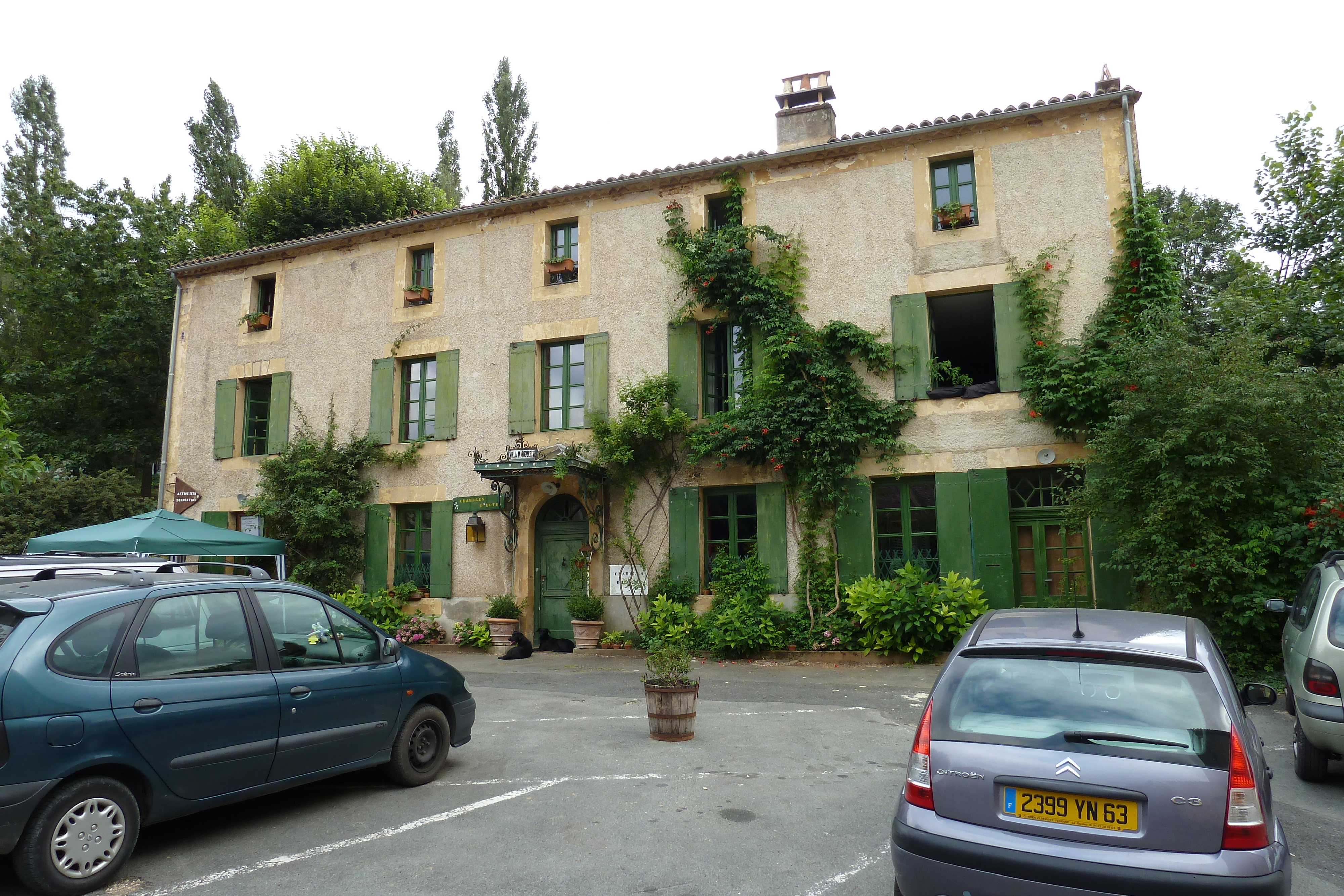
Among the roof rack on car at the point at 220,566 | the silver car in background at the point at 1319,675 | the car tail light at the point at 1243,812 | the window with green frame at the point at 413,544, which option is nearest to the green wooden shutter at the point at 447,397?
the window with green frame at the point at 413,544

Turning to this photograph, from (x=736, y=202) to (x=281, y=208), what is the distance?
55.9ft

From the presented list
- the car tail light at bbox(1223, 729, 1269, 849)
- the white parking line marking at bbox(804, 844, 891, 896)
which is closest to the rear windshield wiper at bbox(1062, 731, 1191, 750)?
the car tail light at bbox(1223, 729, 1269, 849)

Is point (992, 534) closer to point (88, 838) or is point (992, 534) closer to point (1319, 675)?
point (1319, 675)

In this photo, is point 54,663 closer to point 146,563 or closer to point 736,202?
point 146,563

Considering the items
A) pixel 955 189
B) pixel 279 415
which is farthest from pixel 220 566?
pixel 955 189

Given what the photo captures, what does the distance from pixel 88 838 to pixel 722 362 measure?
37.8 feet

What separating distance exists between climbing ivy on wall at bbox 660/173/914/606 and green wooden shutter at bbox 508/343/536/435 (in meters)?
3.17

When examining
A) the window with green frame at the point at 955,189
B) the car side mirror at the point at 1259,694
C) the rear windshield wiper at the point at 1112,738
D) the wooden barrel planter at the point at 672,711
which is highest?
the window with green frame at the point at 955,189

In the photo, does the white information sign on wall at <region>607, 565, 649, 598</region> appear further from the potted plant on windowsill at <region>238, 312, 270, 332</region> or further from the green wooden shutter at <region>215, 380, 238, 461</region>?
the potted plant on windowsill at <region>238, 312, 270, 332</region>

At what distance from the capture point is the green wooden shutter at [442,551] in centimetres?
1524

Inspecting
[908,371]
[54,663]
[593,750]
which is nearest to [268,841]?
[54,663]

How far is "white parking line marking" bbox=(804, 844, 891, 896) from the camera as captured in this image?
413cm

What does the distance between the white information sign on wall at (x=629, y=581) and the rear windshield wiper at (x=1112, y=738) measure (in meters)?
10.9

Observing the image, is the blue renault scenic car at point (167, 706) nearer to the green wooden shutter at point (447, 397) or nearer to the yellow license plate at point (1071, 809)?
the yellow license plate at point (1071, 809)
